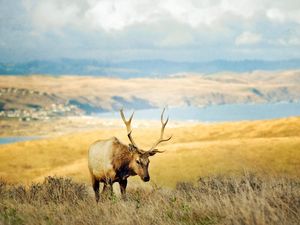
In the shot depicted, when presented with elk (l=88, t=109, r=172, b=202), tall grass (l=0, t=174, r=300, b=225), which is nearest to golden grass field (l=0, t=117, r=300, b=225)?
tall grass (l=0, t=174, r=300, b=225)

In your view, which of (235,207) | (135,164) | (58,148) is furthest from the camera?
(58,148)

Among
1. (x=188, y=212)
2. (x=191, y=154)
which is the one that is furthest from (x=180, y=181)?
(x=188, y=212)

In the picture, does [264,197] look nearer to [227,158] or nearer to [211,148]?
[227,158]

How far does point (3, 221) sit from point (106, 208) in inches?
79.5

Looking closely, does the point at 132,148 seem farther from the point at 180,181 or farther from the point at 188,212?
the point at 180,181

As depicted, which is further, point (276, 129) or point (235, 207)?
point (276, 129)

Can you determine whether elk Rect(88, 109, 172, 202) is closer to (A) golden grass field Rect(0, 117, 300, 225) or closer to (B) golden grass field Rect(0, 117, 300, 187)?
(A) golden grass field Rect(0, 117, 300, 225)

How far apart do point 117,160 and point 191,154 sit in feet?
63.5

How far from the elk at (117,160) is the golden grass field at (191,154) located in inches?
278

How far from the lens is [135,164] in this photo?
15086mm

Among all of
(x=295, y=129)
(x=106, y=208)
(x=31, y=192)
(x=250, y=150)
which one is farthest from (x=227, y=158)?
(x=106, y=208)

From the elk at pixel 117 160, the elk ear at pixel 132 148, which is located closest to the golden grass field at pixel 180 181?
the elk at pixel 117 160

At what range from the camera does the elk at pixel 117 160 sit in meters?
15.1

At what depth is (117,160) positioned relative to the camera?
15.6 metres
